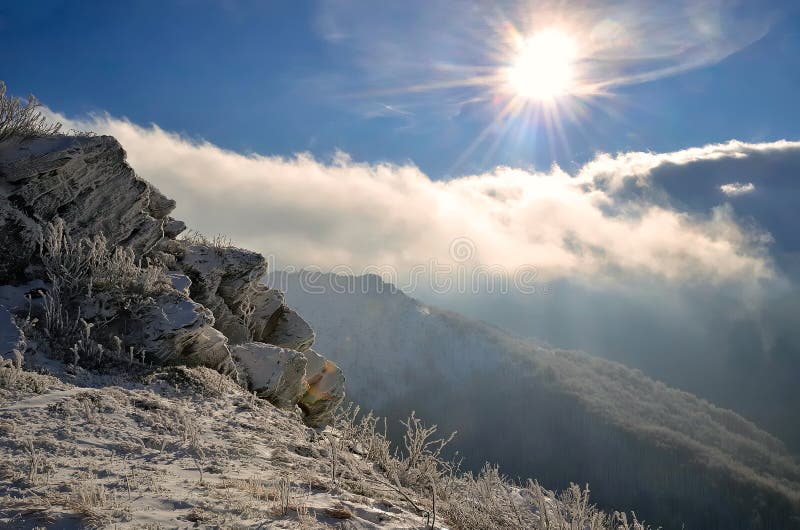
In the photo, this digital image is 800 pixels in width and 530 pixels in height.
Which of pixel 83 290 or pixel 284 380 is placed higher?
pixel 83 290

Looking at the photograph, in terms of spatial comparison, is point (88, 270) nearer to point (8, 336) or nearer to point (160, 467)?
point (8, 336)

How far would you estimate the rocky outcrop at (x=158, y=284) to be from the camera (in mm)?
10773

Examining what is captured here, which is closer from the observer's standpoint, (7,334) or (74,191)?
(7,334)

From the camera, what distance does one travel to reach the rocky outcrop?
10.8m

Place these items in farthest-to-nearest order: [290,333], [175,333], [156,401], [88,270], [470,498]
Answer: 1. [290,333]
2. [88,270]
3. [175,333]
4. [156,401]
5. [470,498]

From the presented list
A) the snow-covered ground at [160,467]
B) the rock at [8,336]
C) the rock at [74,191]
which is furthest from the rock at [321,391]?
the rock at [8,336]

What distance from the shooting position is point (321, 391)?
17266 millimetres

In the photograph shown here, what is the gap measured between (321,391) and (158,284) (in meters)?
7.43

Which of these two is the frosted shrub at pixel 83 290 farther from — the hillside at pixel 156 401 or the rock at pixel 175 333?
the rock at pixel 175 333

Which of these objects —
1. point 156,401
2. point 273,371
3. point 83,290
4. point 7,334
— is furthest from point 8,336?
point 273,371

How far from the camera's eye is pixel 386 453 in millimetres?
9844

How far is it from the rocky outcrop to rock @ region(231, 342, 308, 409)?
3 cm

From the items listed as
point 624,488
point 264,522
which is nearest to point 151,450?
point 264,522

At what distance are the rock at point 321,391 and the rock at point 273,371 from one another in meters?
1.81
